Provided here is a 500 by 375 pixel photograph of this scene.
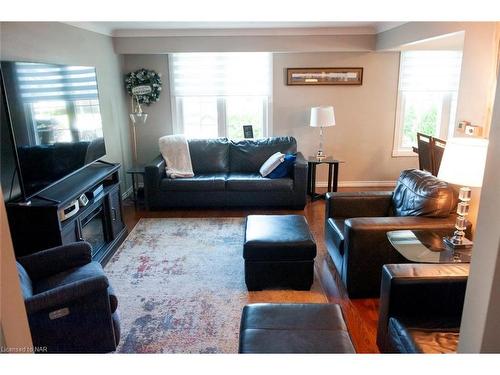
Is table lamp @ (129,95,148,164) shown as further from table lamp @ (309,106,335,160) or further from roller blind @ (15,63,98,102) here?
table lamp @ (309,106,335,160)

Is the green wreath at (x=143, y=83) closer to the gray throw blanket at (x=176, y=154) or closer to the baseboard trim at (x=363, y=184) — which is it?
the gray throw blanket at (x=176, y=154)

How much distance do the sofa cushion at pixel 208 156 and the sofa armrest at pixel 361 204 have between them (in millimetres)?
2089

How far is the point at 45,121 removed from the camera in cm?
277

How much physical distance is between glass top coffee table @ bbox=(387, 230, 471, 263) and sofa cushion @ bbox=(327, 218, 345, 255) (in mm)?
405

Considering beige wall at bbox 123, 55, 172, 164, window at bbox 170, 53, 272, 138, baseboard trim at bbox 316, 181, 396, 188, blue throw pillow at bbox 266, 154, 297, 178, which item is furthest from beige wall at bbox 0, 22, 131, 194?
baseboard trim at bbox 316, 181, 396, 188

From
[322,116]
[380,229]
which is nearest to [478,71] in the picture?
[380,229]

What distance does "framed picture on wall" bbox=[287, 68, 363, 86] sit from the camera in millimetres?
5285

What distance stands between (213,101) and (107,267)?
9.93 feet

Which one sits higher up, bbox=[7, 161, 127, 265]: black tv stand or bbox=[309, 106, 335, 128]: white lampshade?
bbox=[309, 106, 335, 128]: white lampshade

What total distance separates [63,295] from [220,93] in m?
3.99

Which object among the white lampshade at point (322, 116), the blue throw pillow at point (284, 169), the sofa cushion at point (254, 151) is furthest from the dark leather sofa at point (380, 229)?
the sofa cushion at point (254, 151)
